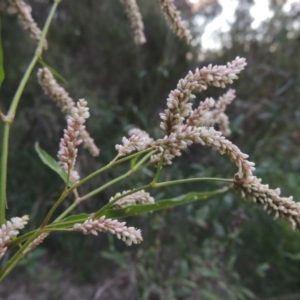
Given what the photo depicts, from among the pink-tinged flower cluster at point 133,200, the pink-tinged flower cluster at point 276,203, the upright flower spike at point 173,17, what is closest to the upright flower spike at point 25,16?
the upright flower spike at point 173,17

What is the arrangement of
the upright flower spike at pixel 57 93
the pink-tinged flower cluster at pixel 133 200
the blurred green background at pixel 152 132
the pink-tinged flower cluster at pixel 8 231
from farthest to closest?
1. the blurred green background at pixel 152 132
2. the upright flower spike at pixel 57 93
3. the pink-tinged flower cluster at pixel 133 200
4. the pink-tinged flower cluster at pixel 8 231

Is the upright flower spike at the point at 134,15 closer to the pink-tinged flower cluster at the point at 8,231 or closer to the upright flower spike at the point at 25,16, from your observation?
the upright flower spike at the point at 25,16

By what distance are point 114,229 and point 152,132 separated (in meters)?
1.42

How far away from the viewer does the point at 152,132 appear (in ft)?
5.99

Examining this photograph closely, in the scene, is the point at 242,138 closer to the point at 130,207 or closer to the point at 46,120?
the point at 46,120

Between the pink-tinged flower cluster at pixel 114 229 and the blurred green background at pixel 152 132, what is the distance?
4.66 ft

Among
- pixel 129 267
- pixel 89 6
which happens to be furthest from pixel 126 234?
pixel 89 6

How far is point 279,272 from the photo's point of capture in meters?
2.40

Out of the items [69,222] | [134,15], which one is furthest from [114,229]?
[134,15]

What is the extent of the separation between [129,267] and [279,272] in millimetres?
807

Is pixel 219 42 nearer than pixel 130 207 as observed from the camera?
No

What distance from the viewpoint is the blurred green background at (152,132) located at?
6.87 ft

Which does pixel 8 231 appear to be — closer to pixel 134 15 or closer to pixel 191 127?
pixel 191 127

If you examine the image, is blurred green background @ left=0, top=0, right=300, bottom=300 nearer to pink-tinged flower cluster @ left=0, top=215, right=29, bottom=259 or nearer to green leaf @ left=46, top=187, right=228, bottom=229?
green leaf @ left=46, top=187, right=228, bottom=229
